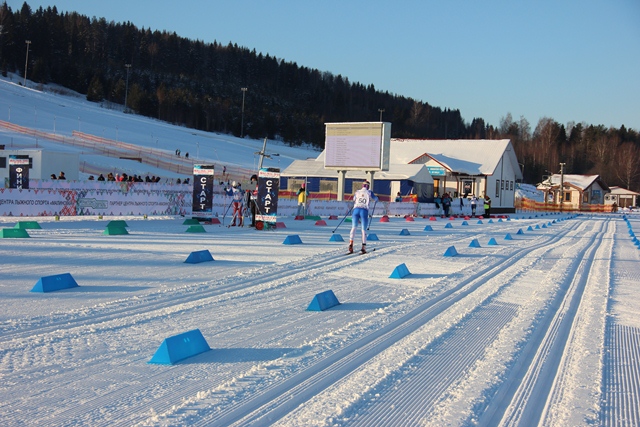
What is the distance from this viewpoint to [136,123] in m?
88.9

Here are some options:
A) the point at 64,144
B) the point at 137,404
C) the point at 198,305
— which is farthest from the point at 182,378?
the point at 64,144

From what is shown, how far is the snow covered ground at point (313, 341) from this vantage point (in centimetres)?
441

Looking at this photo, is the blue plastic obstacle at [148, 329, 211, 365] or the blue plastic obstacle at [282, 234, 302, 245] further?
the blue plastic obstacle at [282, 234, 302, 245]

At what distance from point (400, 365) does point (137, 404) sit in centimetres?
237

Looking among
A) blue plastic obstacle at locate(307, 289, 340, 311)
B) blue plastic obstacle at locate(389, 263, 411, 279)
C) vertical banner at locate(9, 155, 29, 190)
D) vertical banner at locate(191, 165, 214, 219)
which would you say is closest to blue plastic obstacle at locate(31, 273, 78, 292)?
blue plastic obstacle at locate(307, 289, 340, 311)

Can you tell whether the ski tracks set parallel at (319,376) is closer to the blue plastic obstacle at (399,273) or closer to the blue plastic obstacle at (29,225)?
the blue plastic obstacle at (399,273)

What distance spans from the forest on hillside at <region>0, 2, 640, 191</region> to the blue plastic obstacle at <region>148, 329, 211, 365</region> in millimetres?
98118

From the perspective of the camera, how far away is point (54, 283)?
28.6 ft

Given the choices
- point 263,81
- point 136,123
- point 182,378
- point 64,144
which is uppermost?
point 263,81

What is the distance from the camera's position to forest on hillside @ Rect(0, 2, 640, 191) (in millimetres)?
111688

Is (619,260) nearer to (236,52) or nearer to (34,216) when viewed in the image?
(34,216)

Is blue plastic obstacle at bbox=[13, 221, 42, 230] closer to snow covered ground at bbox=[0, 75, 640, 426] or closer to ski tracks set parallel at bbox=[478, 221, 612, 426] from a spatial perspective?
snow covered ground at bbox=[0, 75, 640, 426]

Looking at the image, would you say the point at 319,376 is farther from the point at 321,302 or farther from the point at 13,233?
the point at 13,233

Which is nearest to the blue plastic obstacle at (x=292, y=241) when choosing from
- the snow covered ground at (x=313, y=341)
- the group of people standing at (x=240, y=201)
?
the snow covered ground at (x=313, y=341)
